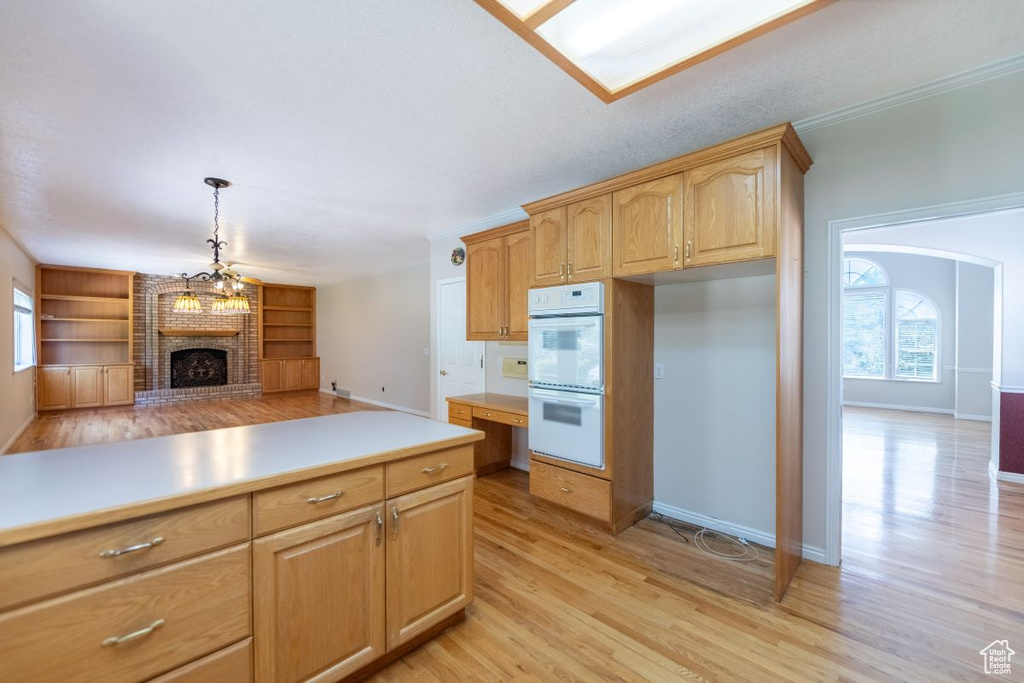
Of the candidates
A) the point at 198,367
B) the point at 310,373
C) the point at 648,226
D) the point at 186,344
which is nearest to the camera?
the point at 648,226

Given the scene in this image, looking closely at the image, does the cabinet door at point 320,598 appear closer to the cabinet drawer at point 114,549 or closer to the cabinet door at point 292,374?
the cabinet drawer at point 114,549

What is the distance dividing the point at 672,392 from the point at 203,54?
3384mm

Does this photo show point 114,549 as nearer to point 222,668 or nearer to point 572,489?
point 222,668

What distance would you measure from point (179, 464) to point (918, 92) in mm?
3776

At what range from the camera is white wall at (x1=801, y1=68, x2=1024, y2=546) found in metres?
2.05

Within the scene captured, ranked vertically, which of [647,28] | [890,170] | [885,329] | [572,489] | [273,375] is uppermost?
[647,28]

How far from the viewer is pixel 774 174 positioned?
2.13m

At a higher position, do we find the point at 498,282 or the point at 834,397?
the point at 498,282

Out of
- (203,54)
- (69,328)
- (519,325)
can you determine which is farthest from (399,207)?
(69,328)

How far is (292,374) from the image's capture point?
32.8 ft

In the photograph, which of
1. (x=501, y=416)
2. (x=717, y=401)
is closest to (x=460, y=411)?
(x=501, y=416)

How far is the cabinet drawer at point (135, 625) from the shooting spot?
3.29 ft

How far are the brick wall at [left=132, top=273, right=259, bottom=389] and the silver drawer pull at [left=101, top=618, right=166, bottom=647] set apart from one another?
30.9ft

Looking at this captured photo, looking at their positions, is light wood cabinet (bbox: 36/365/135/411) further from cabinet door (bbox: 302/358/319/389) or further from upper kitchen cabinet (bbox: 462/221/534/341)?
upper kitchen cabinet (bbox: 462/221/534/341)
